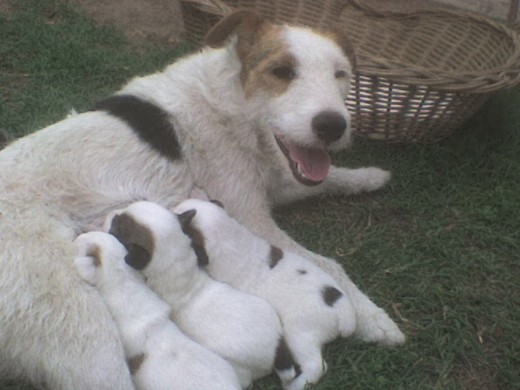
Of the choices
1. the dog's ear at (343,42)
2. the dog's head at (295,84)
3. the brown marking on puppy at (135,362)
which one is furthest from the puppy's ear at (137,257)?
the dog's ear at (343,42)

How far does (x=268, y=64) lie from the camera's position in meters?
3.80

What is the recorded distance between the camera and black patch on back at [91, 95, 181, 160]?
3910mm

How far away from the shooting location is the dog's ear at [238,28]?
3.86 metres

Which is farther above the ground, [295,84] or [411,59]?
[295,84]

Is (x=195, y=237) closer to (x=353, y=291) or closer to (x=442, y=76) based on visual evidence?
(x=353, y=291)

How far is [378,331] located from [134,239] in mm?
1543

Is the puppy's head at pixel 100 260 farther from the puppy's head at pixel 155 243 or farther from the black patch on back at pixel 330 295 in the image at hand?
the black patch on back at pixel 330 295

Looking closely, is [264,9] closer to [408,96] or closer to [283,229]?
[408,96]

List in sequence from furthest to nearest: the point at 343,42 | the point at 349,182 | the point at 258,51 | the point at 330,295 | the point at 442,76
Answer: the point at 349,182 < the point at 442,76 < the point at 343,42 < the point at 258,51 < the point at 330,295

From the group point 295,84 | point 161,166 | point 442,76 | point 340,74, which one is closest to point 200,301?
point 161,166

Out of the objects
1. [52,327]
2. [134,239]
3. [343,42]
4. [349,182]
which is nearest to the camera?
[52,327]

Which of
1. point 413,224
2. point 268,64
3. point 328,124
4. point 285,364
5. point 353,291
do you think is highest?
point 268,64

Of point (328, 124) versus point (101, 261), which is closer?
point (101, 261)

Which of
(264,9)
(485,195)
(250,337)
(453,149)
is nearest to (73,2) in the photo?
(264,9)
